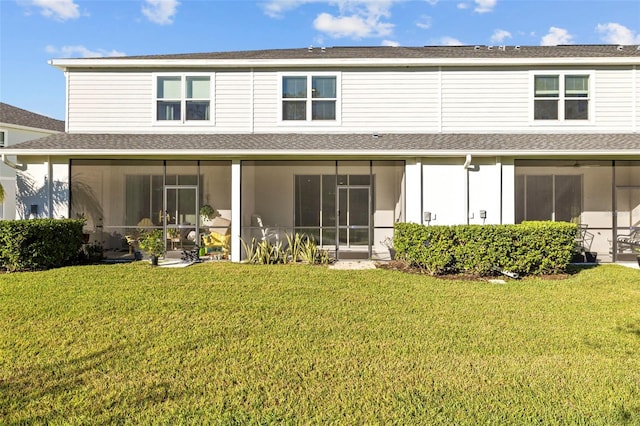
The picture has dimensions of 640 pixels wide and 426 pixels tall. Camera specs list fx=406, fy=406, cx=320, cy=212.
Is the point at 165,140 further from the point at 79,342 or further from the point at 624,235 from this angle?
the point at 624,235

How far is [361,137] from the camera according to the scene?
12047mm

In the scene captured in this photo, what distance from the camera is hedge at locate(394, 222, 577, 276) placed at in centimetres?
898

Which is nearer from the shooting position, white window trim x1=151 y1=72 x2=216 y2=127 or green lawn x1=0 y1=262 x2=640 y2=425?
green lawn x1=0 y1=262 x2=640 y2=425

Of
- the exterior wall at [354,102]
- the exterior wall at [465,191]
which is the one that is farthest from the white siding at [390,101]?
the exterior wall at [465,191]

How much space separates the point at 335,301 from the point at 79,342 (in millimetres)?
3798

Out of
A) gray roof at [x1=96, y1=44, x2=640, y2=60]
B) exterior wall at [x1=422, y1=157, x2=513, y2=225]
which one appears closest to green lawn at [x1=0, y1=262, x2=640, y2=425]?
exterior wall at [x1=422, y1=157, x2=513, y2=225]

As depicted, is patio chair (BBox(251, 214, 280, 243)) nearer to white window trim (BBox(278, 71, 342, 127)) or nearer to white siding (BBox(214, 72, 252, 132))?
white siding (BBox(214, 72, 252, 132))

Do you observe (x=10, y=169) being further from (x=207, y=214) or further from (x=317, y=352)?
(x=317, y=352)

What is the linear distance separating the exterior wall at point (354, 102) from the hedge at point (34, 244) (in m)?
4.11

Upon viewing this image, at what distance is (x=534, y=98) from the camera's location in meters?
12.3

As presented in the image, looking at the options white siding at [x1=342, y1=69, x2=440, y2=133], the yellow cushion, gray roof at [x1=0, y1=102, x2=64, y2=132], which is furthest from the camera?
gray roof at [x1=0, y1=102, x2=64, y2=132]

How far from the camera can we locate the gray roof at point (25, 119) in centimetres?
2539

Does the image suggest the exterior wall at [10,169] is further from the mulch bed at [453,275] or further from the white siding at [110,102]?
the mulch bed at [453,275]

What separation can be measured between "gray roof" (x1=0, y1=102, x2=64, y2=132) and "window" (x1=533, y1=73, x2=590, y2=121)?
28.3m
